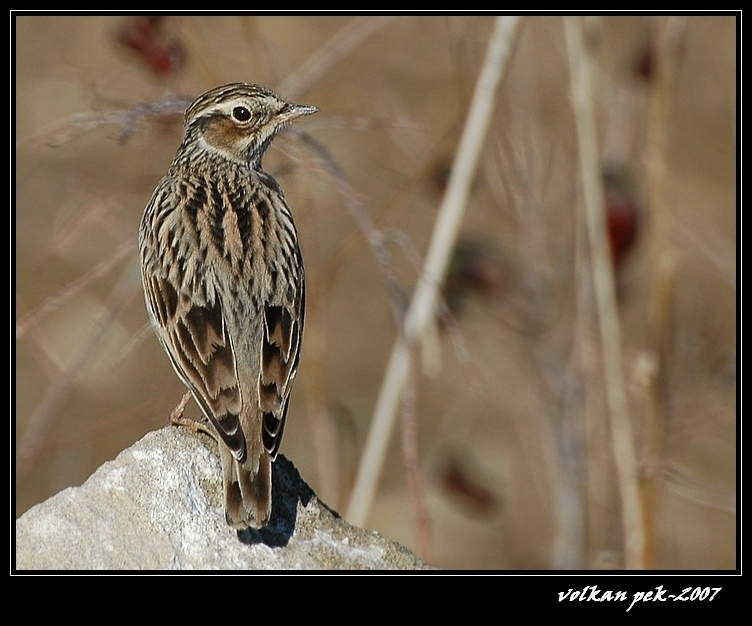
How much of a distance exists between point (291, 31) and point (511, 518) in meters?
6.97

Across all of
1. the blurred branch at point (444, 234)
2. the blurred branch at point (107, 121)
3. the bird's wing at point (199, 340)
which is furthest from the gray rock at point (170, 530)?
the blurred branch at point (107, 121)

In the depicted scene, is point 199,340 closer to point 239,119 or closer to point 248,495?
point 248,495

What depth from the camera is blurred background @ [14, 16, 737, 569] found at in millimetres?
5805

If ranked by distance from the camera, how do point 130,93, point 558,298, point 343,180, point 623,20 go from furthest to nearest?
point 623,20, point 558,298, point 130,93, point 343,180

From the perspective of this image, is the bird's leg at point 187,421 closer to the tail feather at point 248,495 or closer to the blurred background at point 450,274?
the blurred background at point 450,274

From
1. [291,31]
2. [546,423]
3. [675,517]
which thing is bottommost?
[675,517]

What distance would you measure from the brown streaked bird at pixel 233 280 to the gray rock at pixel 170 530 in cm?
18

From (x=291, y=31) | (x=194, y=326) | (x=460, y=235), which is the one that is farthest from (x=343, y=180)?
(x=291, y=31)

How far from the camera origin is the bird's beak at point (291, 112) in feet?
19.2

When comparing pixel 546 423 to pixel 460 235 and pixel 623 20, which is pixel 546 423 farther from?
pixel 623 20

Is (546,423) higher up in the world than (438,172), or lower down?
lower down

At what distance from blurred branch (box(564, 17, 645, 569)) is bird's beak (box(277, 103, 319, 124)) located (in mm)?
1199
